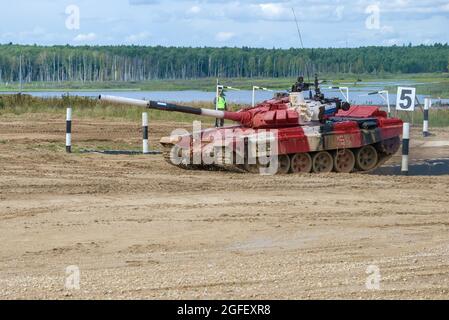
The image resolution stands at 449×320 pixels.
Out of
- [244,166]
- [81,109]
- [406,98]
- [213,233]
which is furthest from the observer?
[81,109]

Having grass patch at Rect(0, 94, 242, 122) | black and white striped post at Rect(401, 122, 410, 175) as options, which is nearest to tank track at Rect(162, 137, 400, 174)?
black and white striped post at Rect(401, 122, 410, 175)

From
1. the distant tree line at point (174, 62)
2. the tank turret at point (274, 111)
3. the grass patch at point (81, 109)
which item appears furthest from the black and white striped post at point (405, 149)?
the distant tree line at point (174, 62)

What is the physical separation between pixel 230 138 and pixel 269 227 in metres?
6.81

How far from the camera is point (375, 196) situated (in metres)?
17.6

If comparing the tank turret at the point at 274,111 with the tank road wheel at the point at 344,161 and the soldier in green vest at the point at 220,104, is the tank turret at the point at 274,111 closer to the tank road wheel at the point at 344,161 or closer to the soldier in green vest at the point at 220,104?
the tank road wheel at the point at 344,161

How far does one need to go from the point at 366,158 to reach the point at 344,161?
70cm

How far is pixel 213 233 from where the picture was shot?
13852 millimetres

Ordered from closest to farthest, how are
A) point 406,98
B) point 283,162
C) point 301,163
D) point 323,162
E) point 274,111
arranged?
point 283,162 < point 301,163 < point 274,111 < point 323,162 < point 406,98

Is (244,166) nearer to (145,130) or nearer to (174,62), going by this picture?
(145,130)

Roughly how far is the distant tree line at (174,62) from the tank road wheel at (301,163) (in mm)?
93360

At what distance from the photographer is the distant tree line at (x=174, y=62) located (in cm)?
12181

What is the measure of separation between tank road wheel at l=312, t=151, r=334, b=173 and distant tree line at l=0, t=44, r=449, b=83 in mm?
93035

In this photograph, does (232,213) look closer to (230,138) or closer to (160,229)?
(160,229)

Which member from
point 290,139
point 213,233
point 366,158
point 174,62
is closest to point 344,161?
point 366,158
